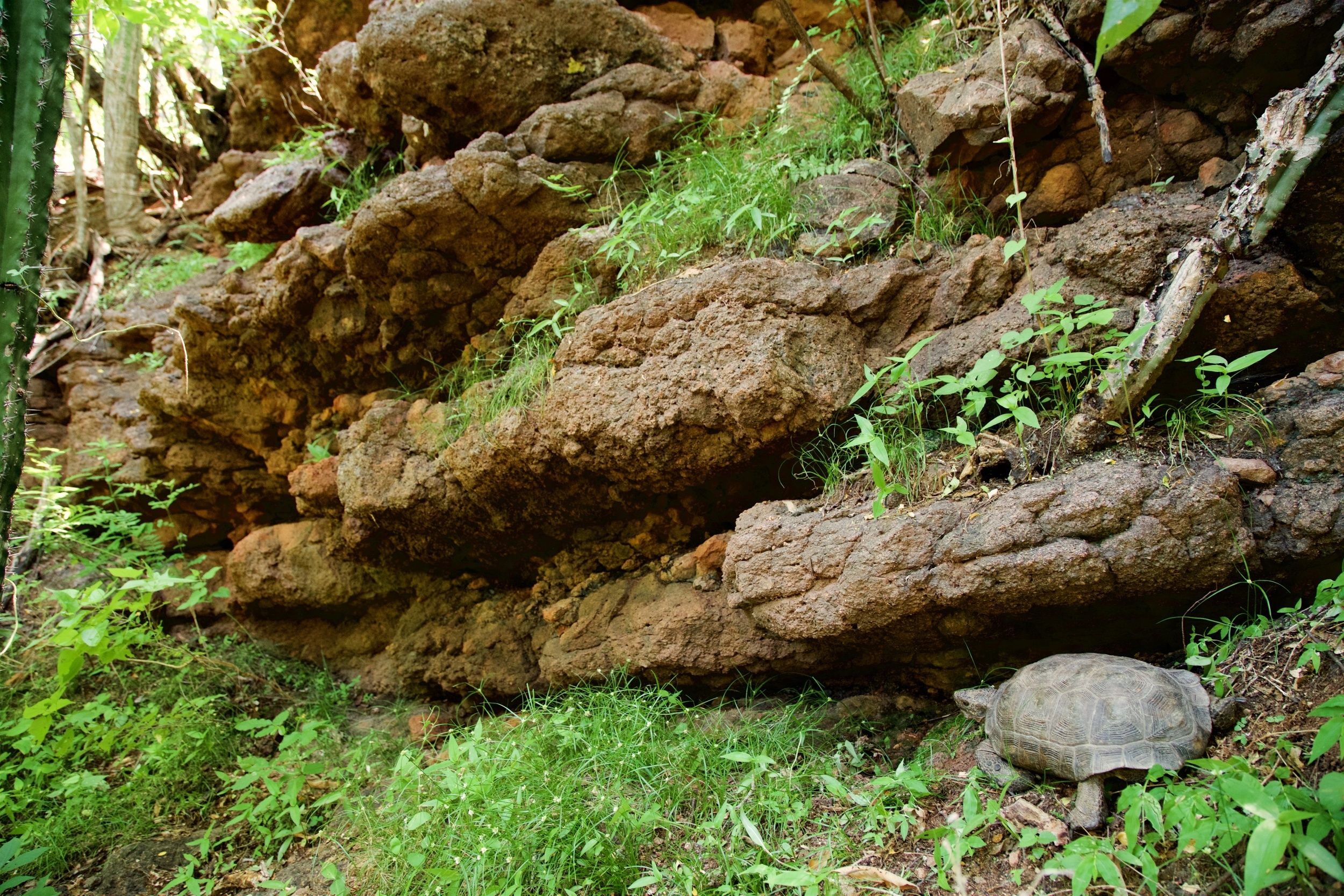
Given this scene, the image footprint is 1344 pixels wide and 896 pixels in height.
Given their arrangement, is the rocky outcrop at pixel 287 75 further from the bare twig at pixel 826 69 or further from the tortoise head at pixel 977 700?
the tortoise head at pixel 977 700

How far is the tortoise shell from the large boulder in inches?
187

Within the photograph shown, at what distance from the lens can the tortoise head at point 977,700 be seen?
2.85 metres

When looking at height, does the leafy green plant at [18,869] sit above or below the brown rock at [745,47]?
below

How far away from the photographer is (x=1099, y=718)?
243 cm

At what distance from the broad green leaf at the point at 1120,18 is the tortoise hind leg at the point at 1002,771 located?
99.4 inches

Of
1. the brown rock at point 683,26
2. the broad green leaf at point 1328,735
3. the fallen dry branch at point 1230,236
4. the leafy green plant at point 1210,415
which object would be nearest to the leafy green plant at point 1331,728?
the broad green leaf at point 1328,735

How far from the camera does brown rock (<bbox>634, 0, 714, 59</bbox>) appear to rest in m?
5.78

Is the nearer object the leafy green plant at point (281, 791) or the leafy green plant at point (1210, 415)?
the leafy green plant at point (1210, 415)

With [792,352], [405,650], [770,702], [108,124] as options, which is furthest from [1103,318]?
[108,124]

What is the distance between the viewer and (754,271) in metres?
3.66

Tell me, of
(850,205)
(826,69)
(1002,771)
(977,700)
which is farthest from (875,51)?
(1002,771)

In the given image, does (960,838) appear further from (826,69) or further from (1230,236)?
(826,69)

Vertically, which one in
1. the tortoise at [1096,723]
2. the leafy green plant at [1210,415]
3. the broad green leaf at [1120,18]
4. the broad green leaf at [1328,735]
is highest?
the broad green leaf at [1120,18]

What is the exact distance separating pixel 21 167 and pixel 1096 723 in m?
3.99
